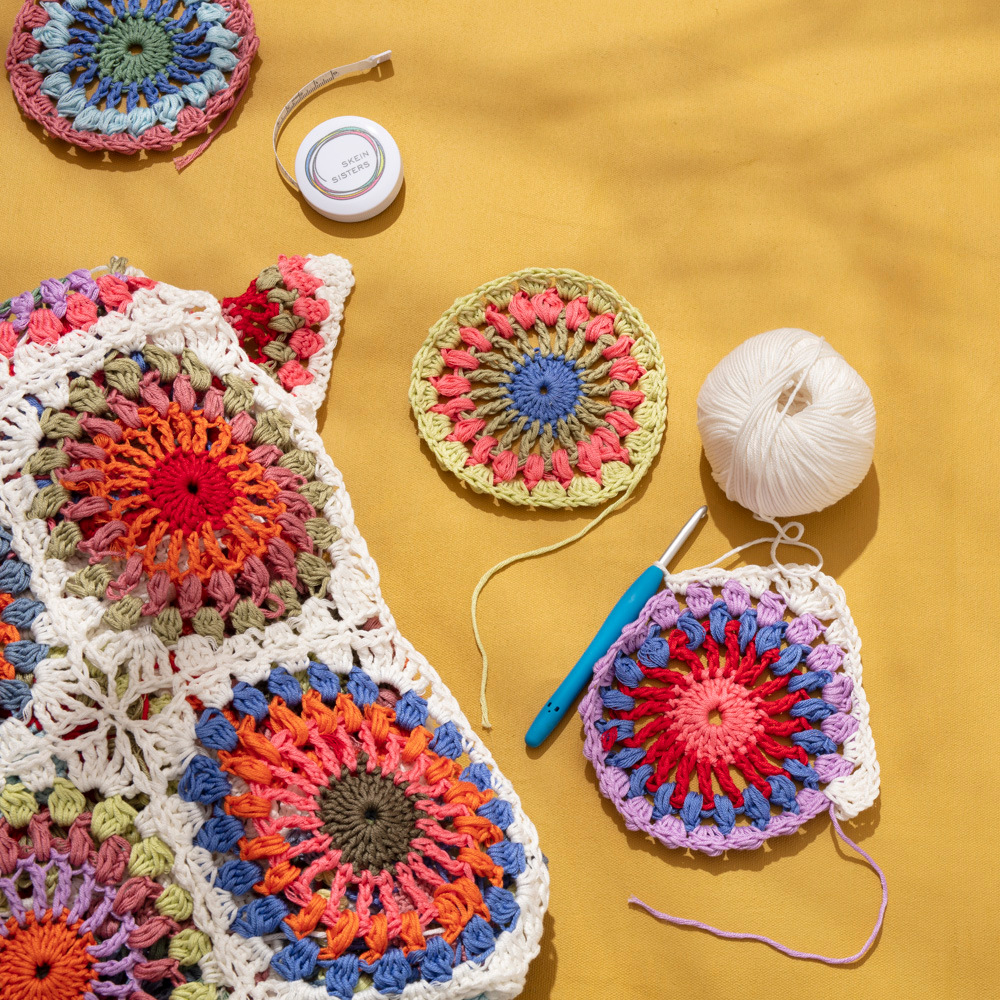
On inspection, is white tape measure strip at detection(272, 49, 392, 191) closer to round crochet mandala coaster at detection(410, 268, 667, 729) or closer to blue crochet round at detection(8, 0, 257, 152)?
blue crochet round at detection(8, 0, 257, 152)

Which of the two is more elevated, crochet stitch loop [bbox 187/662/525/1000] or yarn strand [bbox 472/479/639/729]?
yarn strand [bbox 472/479/639/729]

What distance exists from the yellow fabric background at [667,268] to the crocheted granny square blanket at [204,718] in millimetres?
100

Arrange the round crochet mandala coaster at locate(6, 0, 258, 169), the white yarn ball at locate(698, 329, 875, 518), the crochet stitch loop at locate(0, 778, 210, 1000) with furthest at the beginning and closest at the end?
the round crochet mandala coaster at locate(6, 0, 258, 169) < the white yarn ball at locate(698, 329, 875, 518) < the crochet stitch loop at locate(0, 778, 210, 1000)

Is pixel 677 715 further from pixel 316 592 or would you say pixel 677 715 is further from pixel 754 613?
pixel 316 592

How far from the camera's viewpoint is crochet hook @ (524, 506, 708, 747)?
104 centimetres

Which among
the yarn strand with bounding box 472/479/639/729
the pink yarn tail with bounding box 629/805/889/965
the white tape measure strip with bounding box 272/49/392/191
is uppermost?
the white tape measure strip with bounding box 272/49/392/191

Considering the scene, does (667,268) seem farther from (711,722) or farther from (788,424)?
(711,722)

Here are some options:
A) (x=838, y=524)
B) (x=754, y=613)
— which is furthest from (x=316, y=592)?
(x=838, y=524)

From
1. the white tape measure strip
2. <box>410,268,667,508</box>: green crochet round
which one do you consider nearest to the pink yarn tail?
<box>410,268,667,508</box>: green crochet round

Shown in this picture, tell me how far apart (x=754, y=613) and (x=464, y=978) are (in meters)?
0.50

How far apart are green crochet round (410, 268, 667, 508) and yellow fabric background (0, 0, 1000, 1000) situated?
38 millimetres

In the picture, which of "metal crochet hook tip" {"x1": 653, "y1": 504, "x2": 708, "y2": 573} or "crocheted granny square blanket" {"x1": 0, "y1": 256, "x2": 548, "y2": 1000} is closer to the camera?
"crocheted granny square blanket" {"x1": 0, "y1": 256, "x2": 548, "y2": 1000}

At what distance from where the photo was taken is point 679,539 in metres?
1.08

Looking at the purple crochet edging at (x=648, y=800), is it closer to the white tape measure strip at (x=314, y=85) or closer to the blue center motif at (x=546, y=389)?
the blue center motif at (x=546, y=389)
